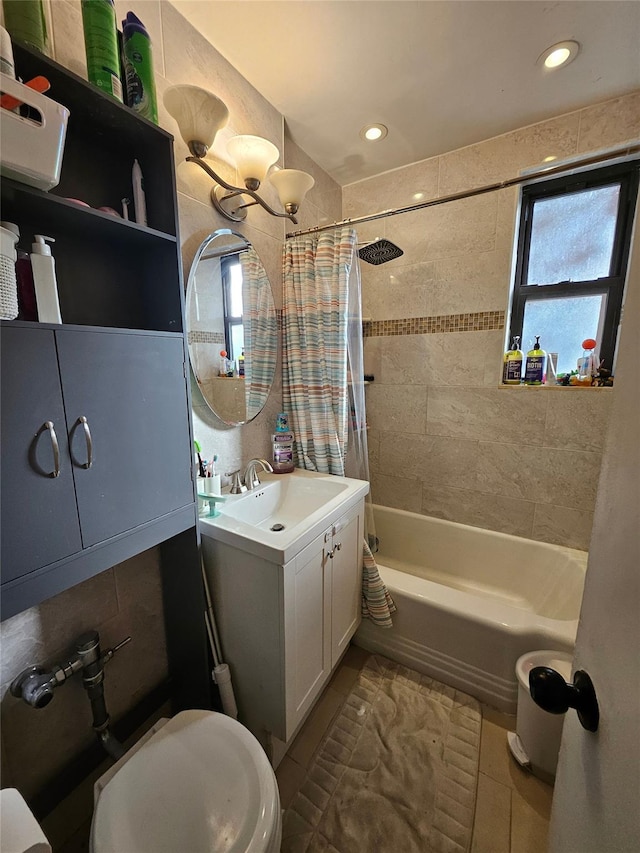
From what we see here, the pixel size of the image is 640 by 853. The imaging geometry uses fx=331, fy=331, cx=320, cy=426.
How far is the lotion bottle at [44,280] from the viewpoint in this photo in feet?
2.38

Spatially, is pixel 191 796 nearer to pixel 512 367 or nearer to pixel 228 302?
pixel 228 302

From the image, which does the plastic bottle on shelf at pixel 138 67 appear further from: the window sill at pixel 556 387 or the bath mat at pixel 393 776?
the bath mat at pixel 393 776

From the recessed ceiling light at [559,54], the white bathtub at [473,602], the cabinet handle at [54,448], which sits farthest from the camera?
the white bathtub at [473,602]

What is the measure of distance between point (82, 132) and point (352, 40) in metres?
1.04

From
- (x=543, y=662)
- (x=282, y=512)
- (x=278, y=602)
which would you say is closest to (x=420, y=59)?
(x=282, y=512)

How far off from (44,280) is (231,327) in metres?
0.74

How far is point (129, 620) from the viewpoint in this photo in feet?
3.67

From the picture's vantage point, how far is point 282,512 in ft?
4.90

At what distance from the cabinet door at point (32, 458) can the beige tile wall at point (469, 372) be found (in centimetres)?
180

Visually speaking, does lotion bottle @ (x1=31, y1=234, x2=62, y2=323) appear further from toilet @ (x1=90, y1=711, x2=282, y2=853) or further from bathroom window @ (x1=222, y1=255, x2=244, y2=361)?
toilet @ (x1=90, y1=711, x2=282, y2=853)

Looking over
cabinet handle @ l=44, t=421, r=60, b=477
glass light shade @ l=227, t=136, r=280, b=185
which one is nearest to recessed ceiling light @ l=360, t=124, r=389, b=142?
glass light shade @ l=227, t=136, r=280, b=185

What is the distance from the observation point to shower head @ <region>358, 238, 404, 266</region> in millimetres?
1479

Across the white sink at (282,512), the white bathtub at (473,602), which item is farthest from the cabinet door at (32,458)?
the white bathtub at (473,602)

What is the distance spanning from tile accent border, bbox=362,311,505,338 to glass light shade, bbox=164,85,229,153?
1.34 m
